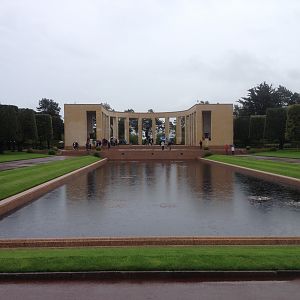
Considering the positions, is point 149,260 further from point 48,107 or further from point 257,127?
point 48,107

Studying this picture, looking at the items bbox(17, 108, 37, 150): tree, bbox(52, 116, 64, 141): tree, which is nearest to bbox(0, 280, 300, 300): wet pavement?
bbox(17, 108, 37, 150): tree

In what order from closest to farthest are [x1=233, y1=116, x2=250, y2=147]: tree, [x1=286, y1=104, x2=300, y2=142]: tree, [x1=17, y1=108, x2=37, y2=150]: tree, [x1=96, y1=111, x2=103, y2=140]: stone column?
1. [x1=286, y1=104, x2=300, y2=142]: tree
2. [x1=17, y1=108, x2=37, y2=150]: tree
3. [x1=96, y1=111, x2=103, y2=140]: stone column
4. [x1=233, y1=116, x2=250, y2=147]: tree

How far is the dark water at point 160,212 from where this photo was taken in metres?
8.64

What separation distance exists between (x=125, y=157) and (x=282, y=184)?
26.5m

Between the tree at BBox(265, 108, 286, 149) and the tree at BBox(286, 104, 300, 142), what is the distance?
178 inches

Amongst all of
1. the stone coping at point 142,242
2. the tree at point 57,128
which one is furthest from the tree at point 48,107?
the stone coping at point 142,242

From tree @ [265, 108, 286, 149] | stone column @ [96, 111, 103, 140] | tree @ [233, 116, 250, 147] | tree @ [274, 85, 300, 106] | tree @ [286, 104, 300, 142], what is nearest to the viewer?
tree @ [286, 104, 300, 142]

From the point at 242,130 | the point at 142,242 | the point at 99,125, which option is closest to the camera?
the point at 142,242

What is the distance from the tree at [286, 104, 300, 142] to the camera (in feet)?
147

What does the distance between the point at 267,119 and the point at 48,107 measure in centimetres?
4984

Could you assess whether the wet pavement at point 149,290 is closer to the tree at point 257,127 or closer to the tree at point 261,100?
the tree at point 257,127

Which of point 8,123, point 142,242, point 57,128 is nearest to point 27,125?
point 8,123

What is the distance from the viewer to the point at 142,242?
7.20m

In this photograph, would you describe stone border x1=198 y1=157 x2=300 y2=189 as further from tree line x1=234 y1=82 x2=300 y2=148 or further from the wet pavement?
tree line x1=234 y1=82 x2=300 y2=148
